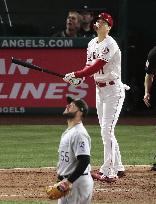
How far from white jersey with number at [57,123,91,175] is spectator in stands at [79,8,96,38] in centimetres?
1102

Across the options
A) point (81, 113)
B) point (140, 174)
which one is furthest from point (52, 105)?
point (81, 113)

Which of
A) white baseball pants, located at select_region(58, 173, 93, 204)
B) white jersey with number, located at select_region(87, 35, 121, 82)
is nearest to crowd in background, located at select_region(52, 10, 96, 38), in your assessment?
white jersey with number, located at select_region(87, 35, 121, 82)

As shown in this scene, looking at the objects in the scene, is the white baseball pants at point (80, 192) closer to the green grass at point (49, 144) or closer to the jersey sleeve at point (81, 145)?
the jersey sleeve at point (81, 145)

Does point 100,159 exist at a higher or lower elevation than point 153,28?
lower

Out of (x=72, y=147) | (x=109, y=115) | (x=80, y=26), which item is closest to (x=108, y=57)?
(x=109, y=115)

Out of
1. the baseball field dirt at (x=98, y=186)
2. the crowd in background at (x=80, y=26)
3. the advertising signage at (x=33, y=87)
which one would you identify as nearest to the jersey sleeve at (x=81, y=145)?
the baseball field dirt at (x=98, y=186)

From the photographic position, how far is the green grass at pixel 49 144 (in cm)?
1231

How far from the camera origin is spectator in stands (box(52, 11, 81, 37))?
56.6 feet

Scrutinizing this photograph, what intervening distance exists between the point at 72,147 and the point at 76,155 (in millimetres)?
116

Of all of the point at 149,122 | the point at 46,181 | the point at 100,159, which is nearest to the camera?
Answer: the point at 46,181

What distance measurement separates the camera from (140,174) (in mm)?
10945

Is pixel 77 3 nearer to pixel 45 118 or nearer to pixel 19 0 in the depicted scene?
pixel 19 0

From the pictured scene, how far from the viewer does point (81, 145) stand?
6676 mm

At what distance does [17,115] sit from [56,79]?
121cm
